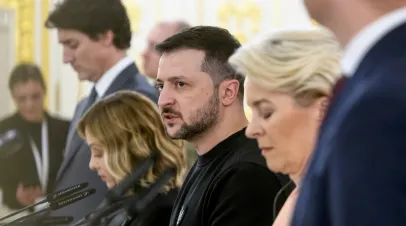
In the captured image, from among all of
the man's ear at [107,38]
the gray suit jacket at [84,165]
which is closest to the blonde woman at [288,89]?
the gray suit jacket at [84,165]

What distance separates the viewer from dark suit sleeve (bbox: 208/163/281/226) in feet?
5.56

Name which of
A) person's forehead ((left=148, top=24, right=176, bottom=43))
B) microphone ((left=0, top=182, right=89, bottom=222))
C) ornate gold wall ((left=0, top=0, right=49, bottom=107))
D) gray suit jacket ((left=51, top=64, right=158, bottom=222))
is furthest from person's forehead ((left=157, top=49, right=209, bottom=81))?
ornate gold wall ((left=0, top=0, right=49, bottom=107))

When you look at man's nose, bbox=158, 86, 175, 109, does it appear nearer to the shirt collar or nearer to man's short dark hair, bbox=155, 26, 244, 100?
man's short dark hair, bbox=155, 26, 244, 100

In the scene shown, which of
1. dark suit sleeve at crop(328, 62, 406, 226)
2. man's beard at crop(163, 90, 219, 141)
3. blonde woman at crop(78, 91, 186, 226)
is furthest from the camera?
blonde woman at crop(78, 91, 186, 226)

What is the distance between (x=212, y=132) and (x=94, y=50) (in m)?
1.03

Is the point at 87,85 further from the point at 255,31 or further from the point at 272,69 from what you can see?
the point at 272,69

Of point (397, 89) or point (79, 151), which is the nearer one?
point (397, 89)

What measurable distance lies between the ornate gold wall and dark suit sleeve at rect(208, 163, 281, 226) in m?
3.33

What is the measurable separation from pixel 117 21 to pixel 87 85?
2033mm

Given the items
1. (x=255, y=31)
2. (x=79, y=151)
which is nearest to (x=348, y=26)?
(x=79, y=151)

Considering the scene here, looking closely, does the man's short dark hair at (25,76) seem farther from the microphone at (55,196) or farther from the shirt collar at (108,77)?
the microphone at (55,196)

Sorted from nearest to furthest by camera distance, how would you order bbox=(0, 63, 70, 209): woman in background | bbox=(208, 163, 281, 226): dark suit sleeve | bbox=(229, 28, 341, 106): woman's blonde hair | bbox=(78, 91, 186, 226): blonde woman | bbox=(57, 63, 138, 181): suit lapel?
bbox=(229, 28, 341, 106): woman's blonde hair
bbox=(208, 163, 281, 226): dark suit sleeve
bbox=(78, 91, 186, 226): blonde woman
bbox=(57, 63, 138, 181): suit lapel
bbox=(0, 63, 70, 209): woman in background

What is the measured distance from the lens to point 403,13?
76 centimetres

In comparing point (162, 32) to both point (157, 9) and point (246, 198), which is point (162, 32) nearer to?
point (157, 9)
